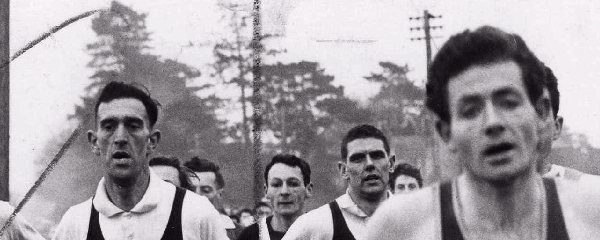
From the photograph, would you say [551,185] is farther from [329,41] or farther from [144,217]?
[329,41]

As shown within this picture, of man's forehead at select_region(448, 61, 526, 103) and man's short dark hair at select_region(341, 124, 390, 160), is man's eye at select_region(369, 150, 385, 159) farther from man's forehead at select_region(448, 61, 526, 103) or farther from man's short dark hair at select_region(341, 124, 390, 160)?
man's forehead at select_region(448, 61, 526, 103)

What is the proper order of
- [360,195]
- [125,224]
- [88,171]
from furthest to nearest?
1. [88,171]
2. [360,195]
3. [125,224]

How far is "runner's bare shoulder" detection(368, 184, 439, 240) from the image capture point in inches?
98.5

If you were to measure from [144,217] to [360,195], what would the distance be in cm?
110

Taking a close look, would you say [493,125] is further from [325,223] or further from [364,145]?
[364,145]

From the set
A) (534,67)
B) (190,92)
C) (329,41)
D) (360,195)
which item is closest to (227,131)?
(190,92)

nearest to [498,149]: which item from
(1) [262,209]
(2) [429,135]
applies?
(2) [429,135]

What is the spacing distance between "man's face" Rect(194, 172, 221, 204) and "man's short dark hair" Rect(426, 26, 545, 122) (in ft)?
9.83

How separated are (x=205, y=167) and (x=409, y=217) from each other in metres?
3.03

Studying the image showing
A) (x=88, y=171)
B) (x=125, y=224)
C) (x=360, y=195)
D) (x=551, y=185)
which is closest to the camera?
(x=551, y=185)

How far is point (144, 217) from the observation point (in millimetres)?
3984

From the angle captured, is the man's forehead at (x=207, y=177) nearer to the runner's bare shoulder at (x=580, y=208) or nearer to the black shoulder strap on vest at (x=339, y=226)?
the black shoulder strap on vest at (x=339, y=226)

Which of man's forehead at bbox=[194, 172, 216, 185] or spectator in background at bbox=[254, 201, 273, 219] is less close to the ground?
man's forehead at bbox=[194, 172, 216, 185]

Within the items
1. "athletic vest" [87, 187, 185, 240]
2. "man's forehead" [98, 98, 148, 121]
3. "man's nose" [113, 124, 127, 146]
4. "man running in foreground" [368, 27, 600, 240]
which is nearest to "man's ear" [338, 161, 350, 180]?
"athletic vest" [87, 187, 185, 240]
